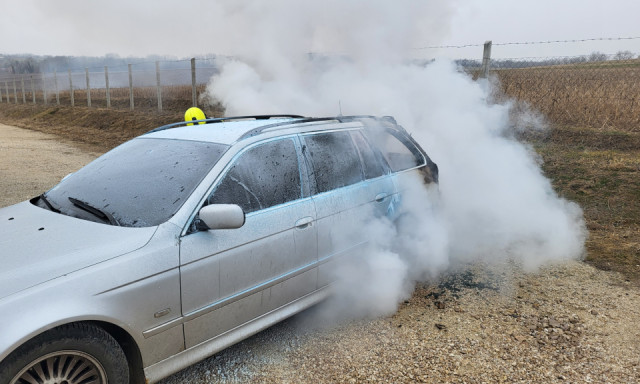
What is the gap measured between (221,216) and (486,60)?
757cm

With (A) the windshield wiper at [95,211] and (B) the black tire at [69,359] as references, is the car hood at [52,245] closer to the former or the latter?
(A) the windshield wiper at [95,211]

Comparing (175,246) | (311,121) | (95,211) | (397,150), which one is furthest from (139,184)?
(397,150)

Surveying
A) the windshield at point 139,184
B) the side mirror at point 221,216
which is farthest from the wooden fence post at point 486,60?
the side mirror at point 221,216

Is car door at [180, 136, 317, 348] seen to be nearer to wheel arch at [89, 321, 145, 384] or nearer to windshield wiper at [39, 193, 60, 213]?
wheel arch at [89, 321, 145, 384]

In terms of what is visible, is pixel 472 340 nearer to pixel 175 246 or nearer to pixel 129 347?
pixel 175 246

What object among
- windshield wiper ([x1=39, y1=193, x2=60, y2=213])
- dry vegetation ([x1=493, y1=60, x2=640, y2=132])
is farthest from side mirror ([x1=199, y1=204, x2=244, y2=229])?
dry vegetation ([x1=493, y1=60, x2=640, y2=132])

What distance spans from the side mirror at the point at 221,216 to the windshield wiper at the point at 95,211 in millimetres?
508

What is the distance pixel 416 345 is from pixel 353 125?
1.81 m

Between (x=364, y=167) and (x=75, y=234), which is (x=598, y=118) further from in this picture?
(x=75, y=234)

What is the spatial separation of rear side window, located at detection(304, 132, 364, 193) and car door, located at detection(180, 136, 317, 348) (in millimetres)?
157

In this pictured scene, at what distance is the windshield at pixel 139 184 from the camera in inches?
102

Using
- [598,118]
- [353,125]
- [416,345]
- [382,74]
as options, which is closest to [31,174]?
[382,74]

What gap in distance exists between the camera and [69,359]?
2082 mm

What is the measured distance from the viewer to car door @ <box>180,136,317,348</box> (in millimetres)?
2486
